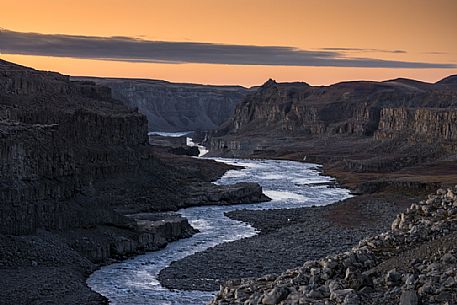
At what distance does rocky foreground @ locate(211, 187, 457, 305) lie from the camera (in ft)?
59.8

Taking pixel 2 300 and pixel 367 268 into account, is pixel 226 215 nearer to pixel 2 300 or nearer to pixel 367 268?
pixel 2 300

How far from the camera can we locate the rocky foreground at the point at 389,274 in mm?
18219

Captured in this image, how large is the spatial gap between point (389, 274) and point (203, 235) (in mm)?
44047

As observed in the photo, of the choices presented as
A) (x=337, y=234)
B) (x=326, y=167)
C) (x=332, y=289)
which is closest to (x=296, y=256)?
(x=337, y=234)

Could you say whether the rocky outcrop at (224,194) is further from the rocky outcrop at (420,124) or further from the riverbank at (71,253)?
the rocky outcrop at (420,124)

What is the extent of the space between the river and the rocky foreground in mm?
18297

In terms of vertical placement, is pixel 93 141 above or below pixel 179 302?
above

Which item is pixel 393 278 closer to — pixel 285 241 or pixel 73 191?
pixel 285 241

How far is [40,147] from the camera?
54.5 m

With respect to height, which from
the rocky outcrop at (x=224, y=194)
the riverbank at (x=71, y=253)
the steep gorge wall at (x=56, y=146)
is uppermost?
the steep gorge wall at (x=56, y=146)

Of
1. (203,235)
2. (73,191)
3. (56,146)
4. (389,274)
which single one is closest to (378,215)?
(203,235)

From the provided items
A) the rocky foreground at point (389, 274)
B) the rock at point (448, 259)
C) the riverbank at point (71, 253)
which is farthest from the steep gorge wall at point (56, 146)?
the rock at point (448, 259)

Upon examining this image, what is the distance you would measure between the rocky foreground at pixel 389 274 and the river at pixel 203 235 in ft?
60.0

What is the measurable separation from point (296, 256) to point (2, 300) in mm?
19866
